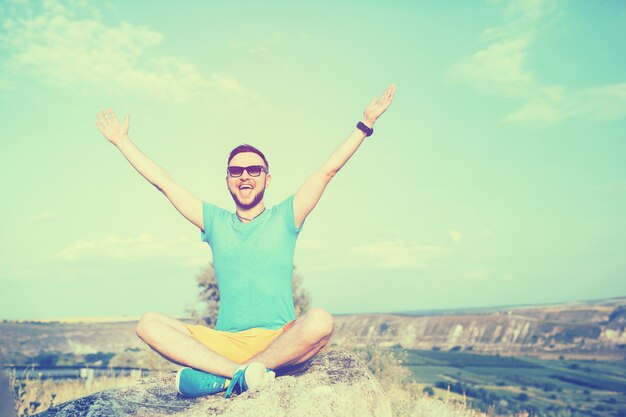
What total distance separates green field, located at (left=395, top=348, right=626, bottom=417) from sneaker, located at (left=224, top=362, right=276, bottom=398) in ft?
96.0

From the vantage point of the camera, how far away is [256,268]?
13.7 feet

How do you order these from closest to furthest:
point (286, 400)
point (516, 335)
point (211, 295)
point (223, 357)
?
point (286, 400), point (223, 357), point (211, 295), point (516, 335)

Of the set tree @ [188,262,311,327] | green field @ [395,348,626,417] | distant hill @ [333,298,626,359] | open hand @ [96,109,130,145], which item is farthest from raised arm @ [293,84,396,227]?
distant hill @ [333,298,626,359]

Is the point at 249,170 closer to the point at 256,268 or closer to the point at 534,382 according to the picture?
the point at 256,268

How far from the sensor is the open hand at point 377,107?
4.55 meters

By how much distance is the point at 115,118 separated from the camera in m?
5.05

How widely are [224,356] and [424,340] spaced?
86.7 meters

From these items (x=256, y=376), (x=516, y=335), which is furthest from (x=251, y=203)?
(x=516, y=335)

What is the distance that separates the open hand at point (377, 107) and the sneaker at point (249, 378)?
7.87ft

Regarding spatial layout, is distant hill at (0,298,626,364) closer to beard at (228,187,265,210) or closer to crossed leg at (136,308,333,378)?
beard at (228,187,265,210)

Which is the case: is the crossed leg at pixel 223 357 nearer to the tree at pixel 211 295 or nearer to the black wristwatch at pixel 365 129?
the black wristwatch at pixel 365 129

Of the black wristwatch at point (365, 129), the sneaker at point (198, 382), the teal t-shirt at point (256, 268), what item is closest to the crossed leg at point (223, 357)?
the sneaker at point (198, 382)

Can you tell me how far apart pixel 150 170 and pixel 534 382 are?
54.8m

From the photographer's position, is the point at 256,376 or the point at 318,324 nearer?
the point at 256,376
